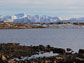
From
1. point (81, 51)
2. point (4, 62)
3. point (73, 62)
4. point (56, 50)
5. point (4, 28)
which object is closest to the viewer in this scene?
point (73, 62)

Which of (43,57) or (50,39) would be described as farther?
(50,39)

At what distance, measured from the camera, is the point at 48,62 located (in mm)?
20156

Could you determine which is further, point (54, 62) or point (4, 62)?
point (4, 62)

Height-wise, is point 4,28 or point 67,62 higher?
point 67,62

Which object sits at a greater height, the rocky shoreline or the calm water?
the rocky shoreline

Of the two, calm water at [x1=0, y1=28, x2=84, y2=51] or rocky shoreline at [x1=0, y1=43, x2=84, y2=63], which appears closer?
rocky shoreline at [x1=0, y1=43, x2=84, y2=63]

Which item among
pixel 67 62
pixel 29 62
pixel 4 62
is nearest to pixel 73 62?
pixel 67 62

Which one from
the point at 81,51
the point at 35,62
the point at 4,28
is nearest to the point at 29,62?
the point at 35,62

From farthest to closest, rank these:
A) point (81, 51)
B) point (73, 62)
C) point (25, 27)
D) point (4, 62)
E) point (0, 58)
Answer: point (25, 27)
point (81, 51)
point (0, 58)
point (4, 62)
point (73, 62)

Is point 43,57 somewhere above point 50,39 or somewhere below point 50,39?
above

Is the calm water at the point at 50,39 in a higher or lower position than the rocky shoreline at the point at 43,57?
lower

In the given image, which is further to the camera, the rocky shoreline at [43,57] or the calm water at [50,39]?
the calm water at [50,39]

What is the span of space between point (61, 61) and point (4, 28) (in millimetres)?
135955

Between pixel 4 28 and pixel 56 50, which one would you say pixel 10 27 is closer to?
pixel 4 28
